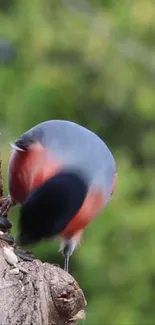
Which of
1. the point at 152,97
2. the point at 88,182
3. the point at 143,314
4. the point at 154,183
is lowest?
the point at 143,314

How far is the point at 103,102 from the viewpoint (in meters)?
4.64

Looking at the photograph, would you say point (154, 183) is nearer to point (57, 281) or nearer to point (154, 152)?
point (154, 152)

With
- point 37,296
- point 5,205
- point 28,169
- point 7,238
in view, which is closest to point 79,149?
point 28,169

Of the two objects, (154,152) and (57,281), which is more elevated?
(57,281)

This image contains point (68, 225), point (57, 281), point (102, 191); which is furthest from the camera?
point (102, 191)

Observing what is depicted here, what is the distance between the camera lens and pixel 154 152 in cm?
440

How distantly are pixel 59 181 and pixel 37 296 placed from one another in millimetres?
341

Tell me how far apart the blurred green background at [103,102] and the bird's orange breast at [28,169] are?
1.17m

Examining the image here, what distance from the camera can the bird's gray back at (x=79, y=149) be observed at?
7.69ft

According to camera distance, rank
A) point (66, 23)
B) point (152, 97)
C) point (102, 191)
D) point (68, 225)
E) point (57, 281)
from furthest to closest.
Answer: point (66, 23)
point (152, 97)
point (102, 191)
point (68, 225)
point (57, 281)

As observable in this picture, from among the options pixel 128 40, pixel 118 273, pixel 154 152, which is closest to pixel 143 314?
pixel 118 273

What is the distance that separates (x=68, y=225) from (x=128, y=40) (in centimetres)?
255

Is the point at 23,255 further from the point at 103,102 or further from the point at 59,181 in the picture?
the point at 103,102

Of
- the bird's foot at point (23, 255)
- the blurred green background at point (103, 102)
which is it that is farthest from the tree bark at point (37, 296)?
the blurred green background at point (103, 102)
